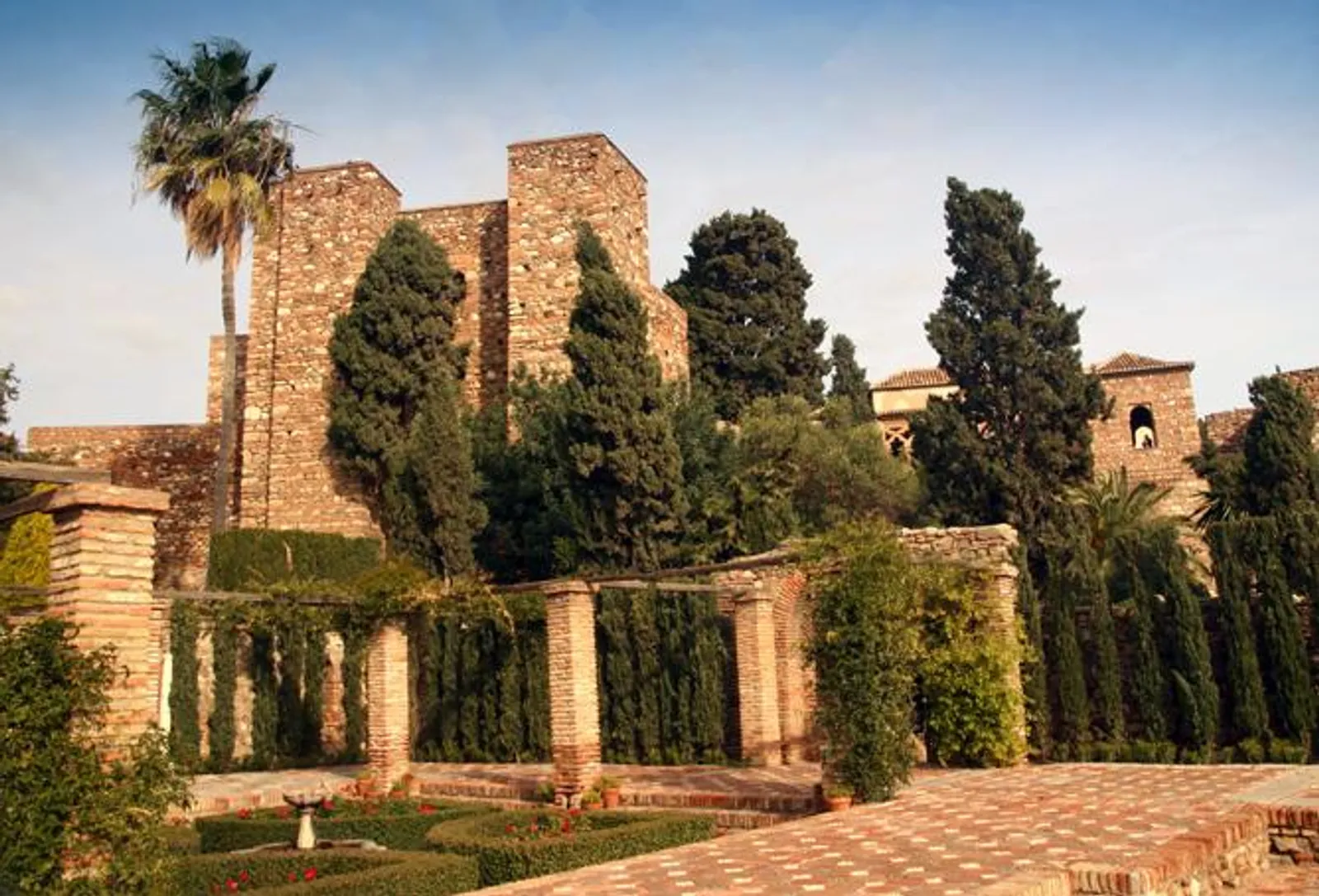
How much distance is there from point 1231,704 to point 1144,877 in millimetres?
9451

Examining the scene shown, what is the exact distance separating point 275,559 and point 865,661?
13494 mm

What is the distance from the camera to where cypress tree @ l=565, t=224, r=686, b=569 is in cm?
1986

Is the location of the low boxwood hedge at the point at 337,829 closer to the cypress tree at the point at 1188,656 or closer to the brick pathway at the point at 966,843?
the brick pathway at the point at 966,843

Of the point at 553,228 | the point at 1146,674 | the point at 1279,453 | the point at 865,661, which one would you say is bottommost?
the point at 1146,674

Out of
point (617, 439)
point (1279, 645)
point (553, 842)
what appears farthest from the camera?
point (617, 439)

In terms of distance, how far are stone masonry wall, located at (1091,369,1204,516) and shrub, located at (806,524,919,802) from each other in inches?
1014

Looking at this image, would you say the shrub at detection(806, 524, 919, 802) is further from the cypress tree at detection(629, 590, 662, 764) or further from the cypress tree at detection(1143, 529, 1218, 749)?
the cypress tree at detection(629, 590, 662, 764)

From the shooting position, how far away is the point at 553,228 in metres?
24.2

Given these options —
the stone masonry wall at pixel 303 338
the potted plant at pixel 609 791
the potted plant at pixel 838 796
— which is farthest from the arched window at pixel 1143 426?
the potted plant at pixel 838 796

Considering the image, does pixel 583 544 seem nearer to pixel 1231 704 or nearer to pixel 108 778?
pixel 1231 704

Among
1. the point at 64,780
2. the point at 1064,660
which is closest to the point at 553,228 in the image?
the point at 1064,660

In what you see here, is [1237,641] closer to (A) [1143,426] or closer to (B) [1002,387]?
(B) [1002,387]

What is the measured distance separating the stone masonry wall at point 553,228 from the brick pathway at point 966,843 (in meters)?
14.7

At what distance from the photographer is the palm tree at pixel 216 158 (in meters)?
22.2
